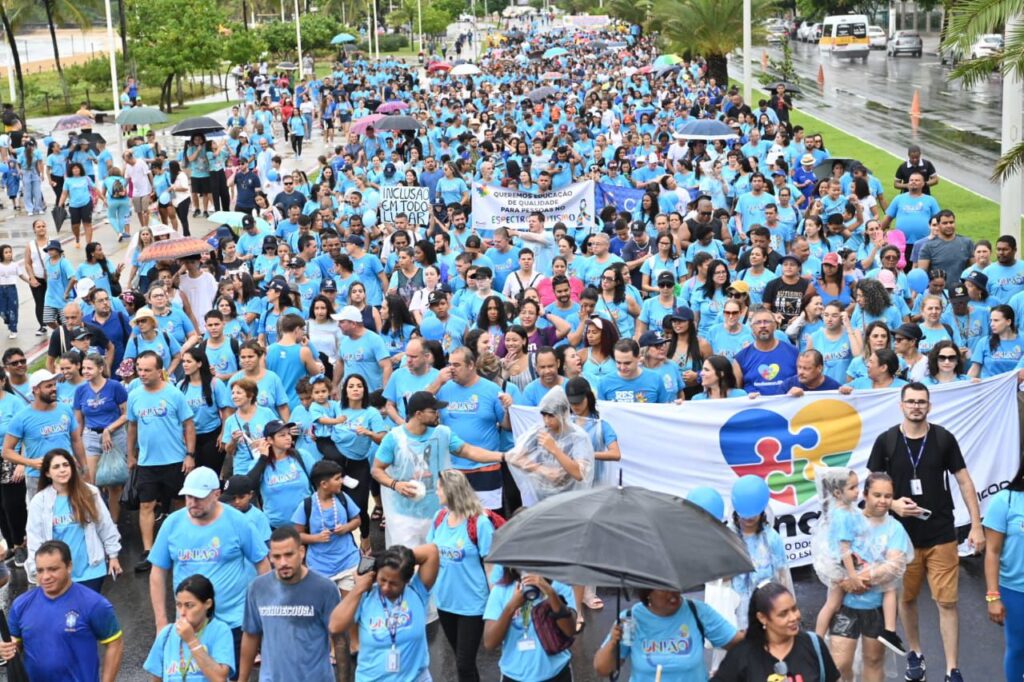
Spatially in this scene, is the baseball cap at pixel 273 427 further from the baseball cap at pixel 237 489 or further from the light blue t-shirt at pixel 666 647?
the light blue t-shirt at pixel 666 647

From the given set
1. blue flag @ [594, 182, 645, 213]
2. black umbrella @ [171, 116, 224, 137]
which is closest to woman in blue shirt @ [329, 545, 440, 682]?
blue flag @ [594, 182, 645, 213]

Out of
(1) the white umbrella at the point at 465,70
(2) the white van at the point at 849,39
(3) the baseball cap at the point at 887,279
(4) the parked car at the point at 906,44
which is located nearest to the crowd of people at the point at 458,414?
(3) the baseball cap at the point at 887,279

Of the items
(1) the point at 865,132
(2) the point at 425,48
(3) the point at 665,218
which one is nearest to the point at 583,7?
(2) the point at 425,48

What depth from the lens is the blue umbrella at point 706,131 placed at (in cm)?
2230

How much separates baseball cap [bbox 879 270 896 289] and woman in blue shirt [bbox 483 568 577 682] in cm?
687

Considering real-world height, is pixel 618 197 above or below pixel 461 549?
below

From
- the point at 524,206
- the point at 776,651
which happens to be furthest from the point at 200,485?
the point at 524,206

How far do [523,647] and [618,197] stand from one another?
44.3 ft

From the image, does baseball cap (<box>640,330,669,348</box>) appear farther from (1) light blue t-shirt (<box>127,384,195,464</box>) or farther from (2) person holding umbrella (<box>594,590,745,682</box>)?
(2) person holding umbrella (<box>594,590,745,682</box>)

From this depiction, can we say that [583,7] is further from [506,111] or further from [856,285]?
[856,285]

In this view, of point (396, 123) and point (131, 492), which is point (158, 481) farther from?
point (396, 123)

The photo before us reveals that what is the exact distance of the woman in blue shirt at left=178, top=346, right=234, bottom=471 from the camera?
37.1ft

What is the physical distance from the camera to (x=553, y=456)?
877 cm

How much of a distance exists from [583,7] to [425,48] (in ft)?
99.3
